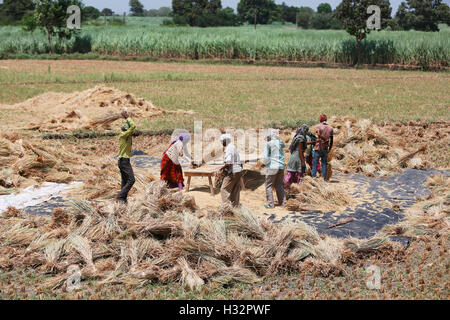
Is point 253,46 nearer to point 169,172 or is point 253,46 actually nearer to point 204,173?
point 204,173

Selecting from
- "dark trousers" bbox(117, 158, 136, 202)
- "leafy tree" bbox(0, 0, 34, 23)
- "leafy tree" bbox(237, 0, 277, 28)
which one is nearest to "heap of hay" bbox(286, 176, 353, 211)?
"dark trousers" bbox(117, 158, 136, 202)

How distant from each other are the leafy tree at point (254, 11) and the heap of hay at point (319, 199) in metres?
102

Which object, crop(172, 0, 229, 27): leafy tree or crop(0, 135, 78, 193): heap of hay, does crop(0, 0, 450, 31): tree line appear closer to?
crop(172, 0, 229, 27): leafy tree

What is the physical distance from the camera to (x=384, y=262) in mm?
7434

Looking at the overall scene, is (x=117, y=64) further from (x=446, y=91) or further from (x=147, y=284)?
(x=147, y=284)

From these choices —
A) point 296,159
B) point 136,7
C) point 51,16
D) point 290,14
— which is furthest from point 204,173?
point 136,7

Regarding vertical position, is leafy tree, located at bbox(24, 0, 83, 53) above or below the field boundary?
above

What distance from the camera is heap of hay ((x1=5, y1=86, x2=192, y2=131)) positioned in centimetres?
1742

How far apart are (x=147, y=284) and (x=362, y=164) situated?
25.0 ft

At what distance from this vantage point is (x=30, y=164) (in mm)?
11773

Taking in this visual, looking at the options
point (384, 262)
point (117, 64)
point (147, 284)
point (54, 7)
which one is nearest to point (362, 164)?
point (384, 262)

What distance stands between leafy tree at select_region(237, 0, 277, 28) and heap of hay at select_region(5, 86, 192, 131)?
91.6 metres

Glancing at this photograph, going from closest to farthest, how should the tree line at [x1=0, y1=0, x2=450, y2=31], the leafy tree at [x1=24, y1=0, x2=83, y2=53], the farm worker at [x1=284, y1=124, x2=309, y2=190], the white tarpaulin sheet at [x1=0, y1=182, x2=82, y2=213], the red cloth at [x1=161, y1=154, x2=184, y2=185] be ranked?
1. the white tarpaulin sheet at [x1=0, y1=182, x2=82, y2=213]
2. the red cloth at [x1=161, y1=154, x2=184, y2=185]
3. the farm worker at [x1=284, y1=124, x2=309, y2=190]
4. the leafy tree at [x1=24, y1=0, x2=83, y2=53]
5. the tree line at [x1=0, y1=0, x2=450, y2=31]

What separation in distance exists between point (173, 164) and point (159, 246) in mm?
2884
